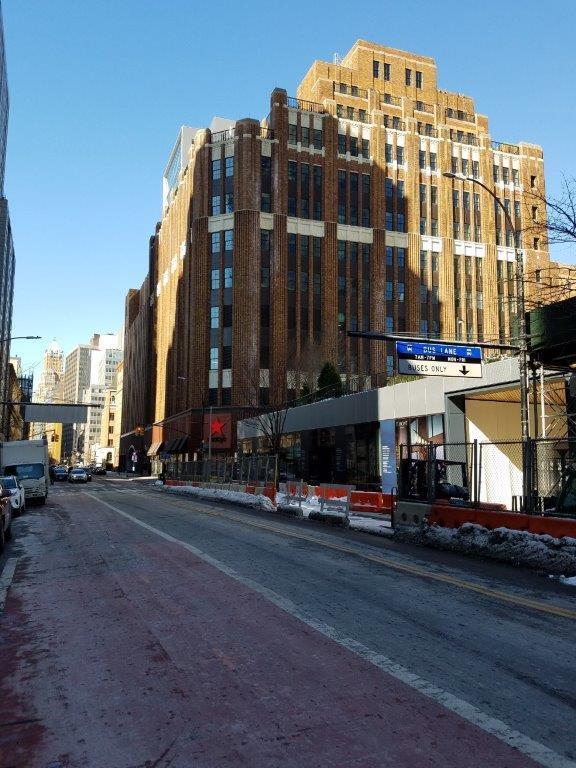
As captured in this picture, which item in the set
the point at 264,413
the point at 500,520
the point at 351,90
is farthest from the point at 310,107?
the point at 500,520

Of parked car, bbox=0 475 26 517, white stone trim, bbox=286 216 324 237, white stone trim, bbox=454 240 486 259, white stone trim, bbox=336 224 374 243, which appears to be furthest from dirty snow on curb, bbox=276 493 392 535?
white stone trim, bbox=454 240 486 259

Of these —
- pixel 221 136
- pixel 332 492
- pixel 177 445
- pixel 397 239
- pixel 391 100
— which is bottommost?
pixel 332 492

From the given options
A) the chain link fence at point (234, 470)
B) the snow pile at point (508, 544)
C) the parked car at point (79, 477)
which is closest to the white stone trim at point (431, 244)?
the chain link fence at point (234, 470)

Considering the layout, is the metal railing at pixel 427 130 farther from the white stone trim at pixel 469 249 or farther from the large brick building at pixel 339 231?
the white stone trim at pixel 469 249

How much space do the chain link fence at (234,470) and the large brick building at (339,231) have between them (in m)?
17.5

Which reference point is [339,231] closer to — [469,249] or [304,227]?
[304,227]

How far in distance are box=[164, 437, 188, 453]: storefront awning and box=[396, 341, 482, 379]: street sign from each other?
51.6 metres

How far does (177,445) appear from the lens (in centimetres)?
7112

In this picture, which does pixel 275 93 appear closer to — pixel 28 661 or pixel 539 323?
pixel 539 323

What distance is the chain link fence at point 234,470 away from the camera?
98.9 feet

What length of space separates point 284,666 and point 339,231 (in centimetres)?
6812

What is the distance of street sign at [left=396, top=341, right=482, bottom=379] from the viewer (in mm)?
18672

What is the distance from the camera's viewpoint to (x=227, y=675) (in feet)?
16.1

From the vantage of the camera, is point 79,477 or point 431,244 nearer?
point 79,477
